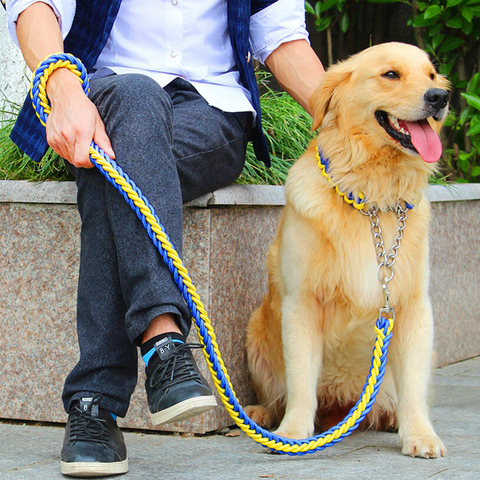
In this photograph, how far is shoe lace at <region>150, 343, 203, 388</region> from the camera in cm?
168

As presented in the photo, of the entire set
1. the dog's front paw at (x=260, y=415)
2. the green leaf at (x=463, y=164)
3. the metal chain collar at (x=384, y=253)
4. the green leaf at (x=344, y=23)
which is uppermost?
the green leaf at (x=344, y=23)

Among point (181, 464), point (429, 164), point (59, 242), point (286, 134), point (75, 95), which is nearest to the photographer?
point (75, 95)

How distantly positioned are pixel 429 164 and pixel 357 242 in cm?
41

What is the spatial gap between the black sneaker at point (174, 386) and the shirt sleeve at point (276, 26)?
1513 mm

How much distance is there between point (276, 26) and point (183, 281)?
142cm

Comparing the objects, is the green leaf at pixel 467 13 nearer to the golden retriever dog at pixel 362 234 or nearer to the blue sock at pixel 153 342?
the golden retriever dog at pixel 362 234

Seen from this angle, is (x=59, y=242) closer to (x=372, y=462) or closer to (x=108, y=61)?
(x=108, y=61)

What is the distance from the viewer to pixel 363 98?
2238 mm

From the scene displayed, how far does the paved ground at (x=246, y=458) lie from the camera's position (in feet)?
5.95

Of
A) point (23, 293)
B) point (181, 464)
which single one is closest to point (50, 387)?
point (23, 293)

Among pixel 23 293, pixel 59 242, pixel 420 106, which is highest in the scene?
pixel 420 106

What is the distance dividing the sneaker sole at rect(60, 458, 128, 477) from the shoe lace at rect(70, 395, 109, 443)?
7 cm

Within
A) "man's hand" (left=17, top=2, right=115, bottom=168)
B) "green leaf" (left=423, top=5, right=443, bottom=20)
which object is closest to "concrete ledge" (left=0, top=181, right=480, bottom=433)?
"man's hand" (left=17, top=2, right=115, bottom=168)

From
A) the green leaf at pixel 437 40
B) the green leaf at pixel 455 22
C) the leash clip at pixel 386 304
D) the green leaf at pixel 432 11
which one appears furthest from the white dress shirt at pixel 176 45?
the green leaf at pixel 437 40
